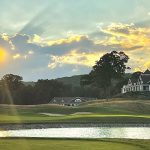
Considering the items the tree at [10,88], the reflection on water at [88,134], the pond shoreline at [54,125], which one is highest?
the tree at [10,88]

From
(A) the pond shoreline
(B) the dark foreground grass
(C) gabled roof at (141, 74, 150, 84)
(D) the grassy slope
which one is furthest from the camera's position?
(C) gabled roof at (141, 74, 150, 84)

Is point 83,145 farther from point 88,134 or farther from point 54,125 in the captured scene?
point 54,125

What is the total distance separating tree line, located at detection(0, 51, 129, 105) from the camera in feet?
449

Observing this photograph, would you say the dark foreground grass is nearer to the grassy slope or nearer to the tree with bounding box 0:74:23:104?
the grassy slope

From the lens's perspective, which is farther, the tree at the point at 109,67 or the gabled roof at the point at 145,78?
the gabled roof at the point at 145,78

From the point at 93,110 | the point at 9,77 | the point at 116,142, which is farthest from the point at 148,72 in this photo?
the point at 116,142

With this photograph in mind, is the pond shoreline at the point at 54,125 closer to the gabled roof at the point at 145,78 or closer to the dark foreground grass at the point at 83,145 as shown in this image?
the dark foreground grass at the point at 83,145

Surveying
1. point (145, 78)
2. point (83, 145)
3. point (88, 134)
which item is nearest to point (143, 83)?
point (145, 78)

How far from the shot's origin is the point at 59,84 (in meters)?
187

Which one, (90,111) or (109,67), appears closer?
(90,111)

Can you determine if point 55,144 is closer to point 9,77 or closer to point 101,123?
point 101,123

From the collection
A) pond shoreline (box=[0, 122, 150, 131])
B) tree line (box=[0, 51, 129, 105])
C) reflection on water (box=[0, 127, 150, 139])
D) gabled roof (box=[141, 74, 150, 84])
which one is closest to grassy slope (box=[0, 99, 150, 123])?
pond shoreline (box=[0, 122, 150, 131])

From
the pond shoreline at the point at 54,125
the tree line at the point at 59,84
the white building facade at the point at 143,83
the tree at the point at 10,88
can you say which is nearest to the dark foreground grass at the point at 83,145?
the pond shoreline at the point at 54,125

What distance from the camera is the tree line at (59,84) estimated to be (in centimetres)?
13675
